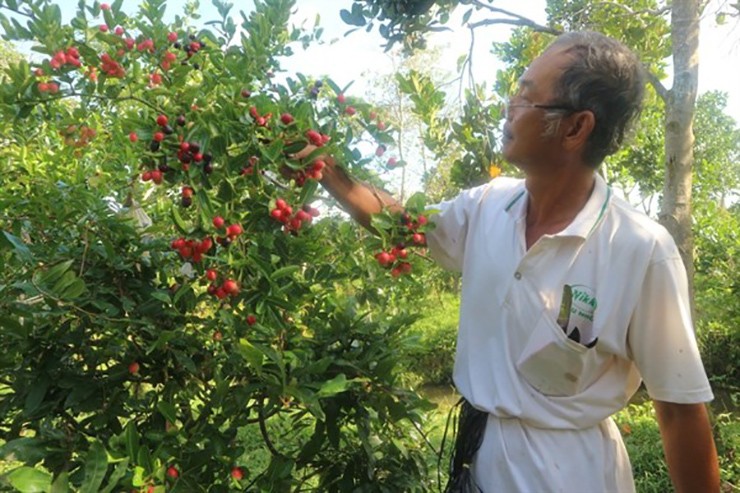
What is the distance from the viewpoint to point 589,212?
1.25 metres

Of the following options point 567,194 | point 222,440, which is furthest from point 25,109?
point 567,194

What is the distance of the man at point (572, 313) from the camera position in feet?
3.82

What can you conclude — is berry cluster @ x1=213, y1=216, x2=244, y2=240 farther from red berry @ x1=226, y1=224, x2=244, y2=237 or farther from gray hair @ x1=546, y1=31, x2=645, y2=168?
gray hair @ x1=546, y1=31, x2=645, y2=168

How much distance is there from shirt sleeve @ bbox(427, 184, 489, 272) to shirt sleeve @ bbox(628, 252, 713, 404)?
434mm

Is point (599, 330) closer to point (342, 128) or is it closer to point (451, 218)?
point (451, 218)

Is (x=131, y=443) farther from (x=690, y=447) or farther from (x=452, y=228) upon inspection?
(x=690, y=447)

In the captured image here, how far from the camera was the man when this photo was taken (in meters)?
1.17

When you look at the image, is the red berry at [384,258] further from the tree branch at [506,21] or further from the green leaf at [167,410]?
the tree branch at [506,21]

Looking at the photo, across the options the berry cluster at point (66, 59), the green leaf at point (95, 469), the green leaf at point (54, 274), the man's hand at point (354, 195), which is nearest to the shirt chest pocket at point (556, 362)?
the man's hand at point (354, 195)

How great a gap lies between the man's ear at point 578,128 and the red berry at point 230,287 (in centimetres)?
73

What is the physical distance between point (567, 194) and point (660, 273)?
267 millimetres

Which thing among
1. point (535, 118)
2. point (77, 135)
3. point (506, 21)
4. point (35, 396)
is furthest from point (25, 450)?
point (506, 21)

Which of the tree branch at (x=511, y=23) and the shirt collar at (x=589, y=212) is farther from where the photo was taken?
the tree branch at (x=511, y=23)

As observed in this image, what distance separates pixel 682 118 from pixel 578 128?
1715 millimetres
